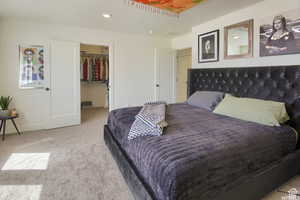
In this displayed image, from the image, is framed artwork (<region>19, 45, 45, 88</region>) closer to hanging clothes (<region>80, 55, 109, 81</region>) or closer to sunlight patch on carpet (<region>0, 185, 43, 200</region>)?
hanging clothes (<region>80, 55, 109, 81</region>)

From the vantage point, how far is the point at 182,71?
584 centimetres

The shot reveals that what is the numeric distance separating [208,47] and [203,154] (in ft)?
9.53

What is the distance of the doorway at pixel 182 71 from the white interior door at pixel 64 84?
10.2 feet

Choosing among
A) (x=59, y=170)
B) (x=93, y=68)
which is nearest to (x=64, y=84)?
(x=93, y=68)

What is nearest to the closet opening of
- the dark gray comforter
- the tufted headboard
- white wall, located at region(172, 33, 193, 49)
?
white wall, located at region(172, 33, 193, 49)

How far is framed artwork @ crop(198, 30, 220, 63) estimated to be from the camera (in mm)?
3463

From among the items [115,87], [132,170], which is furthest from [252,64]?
[115,87]

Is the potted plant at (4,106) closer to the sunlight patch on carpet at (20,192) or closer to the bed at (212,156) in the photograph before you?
the sunlight patch on carpet at (20,192)

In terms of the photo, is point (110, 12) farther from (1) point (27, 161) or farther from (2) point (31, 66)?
(1) point (27, 161)

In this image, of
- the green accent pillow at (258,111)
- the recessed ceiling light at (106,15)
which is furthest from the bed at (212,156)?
the recessed ceiling light at (106,15)

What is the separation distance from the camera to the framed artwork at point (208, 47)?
3.46 m

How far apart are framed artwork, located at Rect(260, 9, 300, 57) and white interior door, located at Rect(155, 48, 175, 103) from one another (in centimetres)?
268

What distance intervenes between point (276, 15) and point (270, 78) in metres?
0.89

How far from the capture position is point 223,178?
130 centimetres
